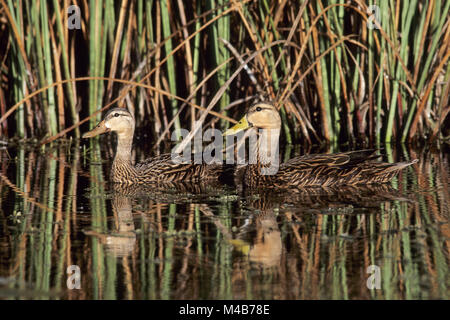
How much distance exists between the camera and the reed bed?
9820 mm

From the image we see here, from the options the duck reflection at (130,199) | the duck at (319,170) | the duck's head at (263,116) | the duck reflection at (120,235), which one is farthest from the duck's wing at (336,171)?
the duck reflection at (120,235)

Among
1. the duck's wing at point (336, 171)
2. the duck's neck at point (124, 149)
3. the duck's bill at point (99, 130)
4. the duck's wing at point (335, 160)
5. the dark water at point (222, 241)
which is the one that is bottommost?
the dark water at point (222, 241)

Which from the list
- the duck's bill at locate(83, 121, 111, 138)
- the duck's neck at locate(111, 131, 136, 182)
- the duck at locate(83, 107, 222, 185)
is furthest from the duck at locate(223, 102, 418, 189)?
the duck's bill at locate(83, 121, 111, 138)

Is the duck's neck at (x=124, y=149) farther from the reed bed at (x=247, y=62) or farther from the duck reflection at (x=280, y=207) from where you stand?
the duck reflection at (x=280, y=207)

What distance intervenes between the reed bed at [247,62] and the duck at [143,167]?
673mm

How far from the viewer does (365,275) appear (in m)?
4.97

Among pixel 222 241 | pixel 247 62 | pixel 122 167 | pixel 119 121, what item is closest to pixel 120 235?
pixel 222 241

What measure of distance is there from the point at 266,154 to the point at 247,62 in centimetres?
167

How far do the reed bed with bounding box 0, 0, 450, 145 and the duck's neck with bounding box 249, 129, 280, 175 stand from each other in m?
1.13

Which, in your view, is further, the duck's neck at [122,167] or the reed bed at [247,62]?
the reed bed at [247,62]

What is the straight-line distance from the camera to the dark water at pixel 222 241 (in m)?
4.81

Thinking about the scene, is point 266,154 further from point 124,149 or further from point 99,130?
point 99,130

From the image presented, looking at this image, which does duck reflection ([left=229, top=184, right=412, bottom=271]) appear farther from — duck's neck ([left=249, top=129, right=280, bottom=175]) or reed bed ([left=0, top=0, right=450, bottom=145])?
reed bed ([left=0, top=0, right=450, bottom=145])

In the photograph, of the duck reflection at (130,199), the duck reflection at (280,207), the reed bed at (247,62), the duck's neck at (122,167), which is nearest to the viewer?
the duck reflection at (280,207)
